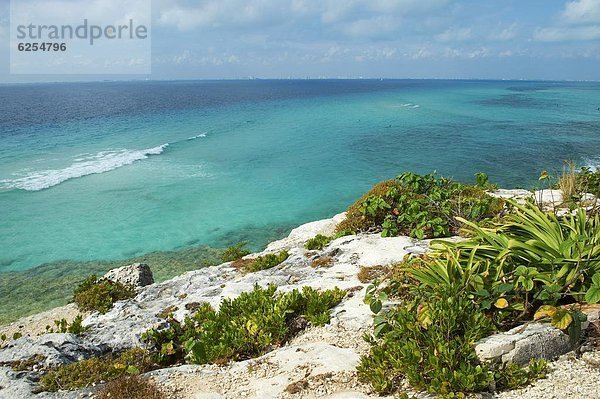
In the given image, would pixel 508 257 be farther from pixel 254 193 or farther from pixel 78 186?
pixel 78 186

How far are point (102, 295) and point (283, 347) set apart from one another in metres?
6.17

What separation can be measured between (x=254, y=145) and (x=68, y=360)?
1553 inches

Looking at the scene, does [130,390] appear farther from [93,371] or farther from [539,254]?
[539,254]

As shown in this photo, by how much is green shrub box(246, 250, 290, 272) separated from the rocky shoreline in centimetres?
32

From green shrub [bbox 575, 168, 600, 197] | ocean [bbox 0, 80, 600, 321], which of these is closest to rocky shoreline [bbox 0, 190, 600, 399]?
green shrub [bbox 575, 168, 600, 197]

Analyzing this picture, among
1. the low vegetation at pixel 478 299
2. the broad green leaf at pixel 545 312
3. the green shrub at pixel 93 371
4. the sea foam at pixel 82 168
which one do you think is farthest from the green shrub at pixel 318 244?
the sea foam at pixel 82 168

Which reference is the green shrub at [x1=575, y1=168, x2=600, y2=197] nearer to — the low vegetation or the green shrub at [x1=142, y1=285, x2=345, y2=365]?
the low vegetation

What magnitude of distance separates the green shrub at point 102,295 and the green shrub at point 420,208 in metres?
5.75

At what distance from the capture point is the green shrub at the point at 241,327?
19.9 ft

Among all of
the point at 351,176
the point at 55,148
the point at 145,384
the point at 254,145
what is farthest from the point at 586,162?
the point at 55,148

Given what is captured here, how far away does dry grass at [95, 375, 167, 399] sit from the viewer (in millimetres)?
4918

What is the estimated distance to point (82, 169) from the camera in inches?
1351

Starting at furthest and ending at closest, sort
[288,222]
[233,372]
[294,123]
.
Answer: [294,123], [288,222], [233,372]

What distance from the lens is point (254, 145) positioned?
146ft
